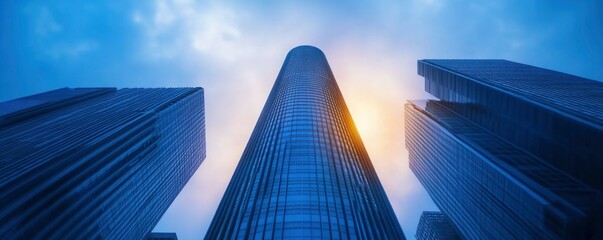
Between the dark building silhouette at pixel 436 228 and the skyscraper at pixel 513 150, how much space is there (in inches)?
1209

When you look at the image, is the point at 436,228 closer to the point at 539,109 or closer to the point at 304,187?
the point at 539,109

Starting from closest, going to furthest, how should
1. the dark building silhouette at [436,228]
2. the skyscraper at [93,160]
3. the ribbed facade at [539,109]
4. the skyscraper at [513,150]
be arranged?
the ribbed facade at [539,109] → the skyscraper at [513,150] → the skyscraper at [93,160] → the dark building silhouette at [436,228]

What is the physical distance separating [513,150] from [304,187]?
5772 cm

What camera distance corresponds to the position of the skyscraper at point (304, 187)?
60.2 meters

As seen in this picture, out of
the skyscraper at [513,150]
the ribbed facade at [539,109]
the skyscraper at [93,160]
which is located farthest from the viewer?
the skyscraper at [93,160]

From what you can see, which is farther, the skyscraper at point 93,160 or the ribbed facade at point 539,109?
the skyscraper at point 93,160

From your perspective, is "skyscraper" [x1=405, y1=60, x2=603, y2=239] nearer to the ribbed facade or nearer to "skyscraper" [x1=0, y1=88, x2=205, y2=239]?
the ribbed facade

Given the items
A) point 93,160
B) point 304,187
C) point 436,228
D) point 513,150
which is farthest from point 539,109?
point 436,228

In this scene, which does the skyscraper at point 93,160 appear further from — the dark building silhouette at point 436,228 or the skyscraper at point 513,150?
the dark building silhouette at point 436,228

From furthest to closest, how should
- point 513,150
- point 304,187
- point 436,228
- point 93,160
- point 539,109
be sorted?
point 436,228 → point 513,150 → point 93,160 → point 539,109 → point 304,187

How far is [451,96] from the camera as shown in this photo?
131 meters

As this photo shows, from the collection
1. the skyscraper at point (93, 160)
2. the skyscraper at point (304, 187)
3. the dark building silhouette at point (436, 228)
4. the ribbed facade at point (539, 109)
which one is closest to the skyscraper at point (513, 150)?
the ribbed facade at point (539, 109)

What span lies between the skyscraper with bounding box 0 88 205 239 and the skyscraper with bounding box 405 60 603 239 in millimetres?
89352

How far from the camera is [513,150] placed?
319ft
